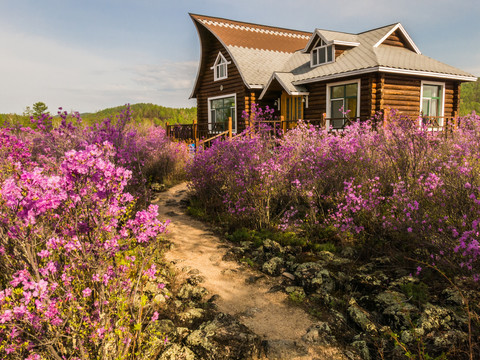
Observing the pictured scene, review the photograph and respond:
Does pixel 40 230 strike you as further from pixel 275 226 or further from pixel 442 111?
pixel 442 111

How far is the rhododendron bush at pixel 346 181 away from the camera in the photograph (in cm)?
540

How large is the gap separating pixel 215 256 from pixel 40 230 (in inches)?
143

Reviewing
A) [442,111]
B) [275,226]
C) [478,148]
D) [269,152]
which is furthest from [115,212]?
[442,111]

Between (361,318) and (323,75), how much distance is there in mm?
12519

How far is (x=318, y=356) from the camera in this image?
3604 millimetres

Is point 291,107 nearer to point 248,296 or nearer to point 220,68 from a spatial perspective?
point 220,68

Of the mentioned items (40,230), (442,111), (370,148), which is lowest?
(40,230)

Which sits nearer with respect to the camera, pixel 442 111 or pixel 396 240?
pixel 396 240

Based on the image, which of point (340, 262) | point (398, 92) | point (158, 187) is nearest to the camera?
point (340, 262)

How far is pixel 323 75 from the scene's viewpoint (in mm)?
14836

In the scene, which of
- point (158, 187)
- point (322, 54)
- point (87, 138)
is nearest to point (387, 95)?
point (322, 54)

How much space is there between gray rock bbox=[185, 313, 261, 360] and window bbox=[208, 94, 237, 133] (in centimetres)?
1493

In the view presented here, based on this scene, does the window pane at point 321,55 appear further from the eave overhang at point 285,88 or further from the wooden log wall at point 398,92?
the wooden log wall at point 398,92

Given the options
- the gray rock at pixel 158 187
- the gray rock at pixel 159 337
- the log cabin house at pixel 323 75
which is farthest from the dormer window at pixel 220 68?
the gray rock at pixel 159 337
